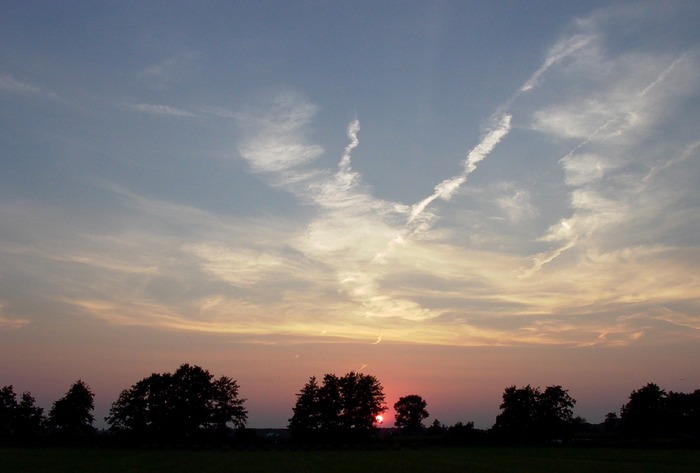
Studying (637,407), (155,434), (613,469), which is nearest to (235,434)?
(155,434)

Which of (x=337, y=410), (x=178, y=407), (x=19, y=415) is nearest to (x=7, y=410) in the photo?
(x=19, y=415)

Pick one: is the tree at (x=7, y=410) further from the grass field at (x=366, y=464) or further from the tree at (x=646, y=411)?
the tree at (x=646, y=411)

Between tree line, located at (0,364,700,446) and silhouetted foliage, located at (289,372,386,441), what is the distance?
24cm

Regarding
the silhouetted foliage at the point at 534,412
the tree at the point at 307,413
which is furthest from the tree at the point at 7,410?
the silhouetted foliage at the point at 534,412

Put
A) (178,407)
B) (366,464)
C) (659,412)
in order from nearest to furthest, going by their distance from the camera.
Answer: (366,464), (178,407), (659,412)

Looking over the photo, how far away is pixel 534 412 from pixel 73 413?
124m

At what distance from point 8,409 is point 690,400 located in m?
198

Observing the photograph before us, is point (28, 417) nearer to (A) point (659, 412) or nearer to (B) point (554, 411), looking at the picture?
(B) point (554, 411)

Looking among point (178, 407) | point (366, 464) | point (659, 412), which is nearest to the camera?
Answer: point (366, 464)

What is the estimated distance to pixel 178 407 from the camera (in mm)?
143750

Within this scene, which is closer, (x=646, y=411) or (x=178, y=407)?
(x=178, y=407)

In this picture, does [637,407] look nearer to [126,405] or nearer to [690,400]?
[690,400]

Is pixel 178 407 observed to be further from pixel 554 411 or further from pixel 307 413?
pixel 554 411

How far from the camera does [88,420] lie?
166m
